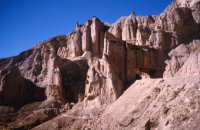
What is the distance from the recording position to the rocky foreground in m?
42.8

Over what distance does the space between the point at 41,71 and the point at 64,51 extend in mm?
9973

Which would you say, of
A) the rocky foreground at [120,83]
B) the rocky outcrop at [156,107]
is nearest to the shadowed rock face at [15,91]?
the rocky foreground at [120,83]

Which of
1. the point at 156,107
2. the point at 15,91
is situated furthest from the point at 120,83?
the point at 15,91

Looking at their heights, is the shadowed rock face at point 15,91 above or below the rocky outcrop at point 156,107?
above

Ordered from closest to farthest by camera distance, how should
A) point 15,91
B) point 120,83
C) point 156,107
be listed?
point 156,107 → point 120,83 → point 15,91

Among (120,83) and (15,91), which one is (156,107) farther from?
(15,91)

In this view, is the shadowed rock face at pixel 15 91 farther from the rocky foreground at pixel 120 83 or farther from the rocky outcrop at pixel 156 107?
the rocky outcrop at pixel 156 107

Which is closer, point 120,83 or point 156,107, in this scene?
point 156,107

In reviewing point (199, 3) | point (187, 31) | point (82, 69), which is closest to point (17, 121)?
point (82, 69)

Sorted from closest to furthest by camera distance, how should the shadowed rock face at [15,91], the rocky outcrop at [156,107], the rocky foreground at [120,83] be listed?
1. the rocky outcrop at [156,107]
2. the rocky foreground at [120,83]
3. the shadowed rock face at [15,91]

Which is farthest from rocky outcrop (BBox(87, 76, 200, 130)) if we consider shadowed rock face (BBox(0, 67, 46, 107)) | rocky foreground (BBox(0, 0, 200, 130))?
shadowed rock face (BBox(0, 67, 46, 107))

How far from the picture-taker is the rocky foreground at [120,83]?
42812 mm

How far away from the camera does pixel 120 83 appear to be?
57594mm

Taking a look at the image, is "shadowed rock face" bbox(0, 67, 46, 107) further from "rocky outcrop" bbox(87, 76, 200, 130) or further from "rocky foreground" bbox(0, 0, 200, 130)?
"rocky outcrop" bbox(87, 76, 200, 130)
